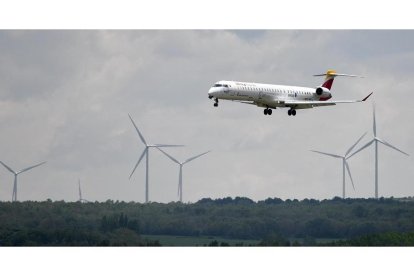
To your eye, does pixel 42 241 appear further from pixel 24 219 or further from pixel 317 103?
pixel 317 103

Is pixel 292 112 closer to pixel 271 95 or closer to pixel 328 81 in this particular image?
pixel 271 95

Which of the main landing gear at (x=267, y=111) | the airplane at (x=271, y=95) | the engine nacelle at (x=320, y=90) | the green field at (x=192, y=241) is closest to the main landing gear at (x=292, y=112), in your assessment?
the airplane at (x=271, y=95)

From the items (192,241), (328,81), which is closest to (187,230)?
(192,241)

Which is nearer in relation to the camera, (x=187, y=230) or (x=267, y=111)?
(x=267, y=111)

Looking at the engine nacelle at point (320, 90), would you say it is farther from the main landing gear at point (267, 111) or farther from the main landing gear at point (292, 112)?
the main landing gear at point (267, 111)

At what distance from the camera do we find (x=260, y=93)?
13925 centimetres

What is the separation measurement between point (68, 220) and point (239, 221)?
26.0 m

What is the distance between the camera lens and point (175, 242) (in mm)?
182375

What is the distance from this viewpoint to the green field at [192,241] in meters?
181

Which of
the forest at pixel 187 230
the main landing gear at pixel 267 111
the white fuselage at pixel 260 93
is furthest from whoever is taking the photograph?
the forest at pixel 187 230

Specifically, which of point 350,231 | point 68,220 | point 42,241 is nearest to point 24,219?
point 68,220

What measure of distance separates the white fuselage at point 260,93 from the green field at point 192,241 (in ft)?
124

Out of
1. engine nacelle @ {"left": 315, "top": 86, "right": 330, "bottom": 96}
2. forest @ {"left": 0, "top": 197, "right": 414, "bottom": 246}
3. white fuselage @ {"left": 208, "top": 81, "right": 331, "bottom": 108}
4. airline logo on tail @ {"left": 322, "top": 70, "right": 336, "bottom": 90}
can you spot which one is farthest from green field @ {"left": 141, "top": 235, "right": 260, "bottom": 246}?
white fuselage @ {"left": 208, "top": 81, "right": 331, "bottom": 108}

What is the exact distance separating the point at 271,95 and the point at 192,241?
48835mm
